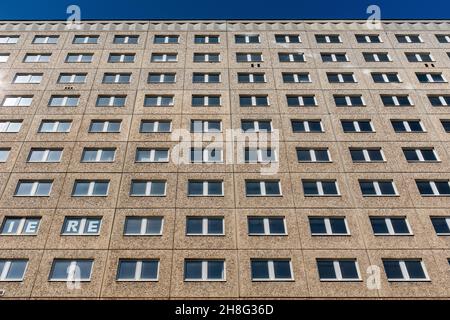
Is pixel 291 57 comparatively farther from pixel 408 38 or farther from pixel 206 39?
pixel 408 38

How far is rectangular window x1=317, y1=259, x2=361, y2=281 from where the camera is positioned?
21969mm

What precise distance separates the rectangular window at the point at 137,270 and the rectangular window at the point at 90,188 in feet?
16.5

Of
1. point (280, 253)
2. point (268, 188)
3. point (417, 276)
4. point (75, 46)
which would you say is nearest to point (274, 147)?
point (268, 188)

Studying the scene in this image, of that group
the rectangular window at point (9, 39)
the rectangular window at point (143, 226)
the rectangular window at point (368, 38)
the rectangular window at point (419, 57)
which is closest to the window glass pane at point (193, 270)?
the rectangular window at point (143, 226)

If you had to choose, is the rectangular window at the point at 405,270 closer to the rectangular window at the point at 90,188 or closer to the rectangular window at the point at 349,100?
the rectangular window at the point at 349,100

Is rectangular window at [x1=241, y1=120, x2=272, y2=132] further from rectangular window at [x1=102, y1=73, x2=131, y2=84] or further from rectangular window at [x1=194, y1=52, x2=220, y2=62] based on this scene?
rectangular window at [x1=102, y1=73, x2=131, y2=84]

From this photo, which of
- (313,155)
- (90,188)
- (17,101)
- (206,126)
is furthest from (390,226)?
(17,101)

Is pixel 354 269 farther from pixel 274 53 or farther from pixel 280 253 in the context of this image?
pixel 274 53

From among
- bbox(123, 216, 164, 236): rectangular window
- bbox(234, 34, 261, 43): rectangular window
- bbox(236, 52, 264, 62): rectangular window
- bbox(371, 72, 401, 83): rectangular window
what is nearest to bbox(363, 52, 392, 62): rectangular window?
bbox(371, 72, 401, 83): rectangular window

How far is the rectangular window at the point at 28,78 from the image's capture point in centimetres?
3297

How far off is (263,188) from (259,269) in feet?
18.2

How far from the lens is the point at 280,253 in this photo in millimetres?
22766
